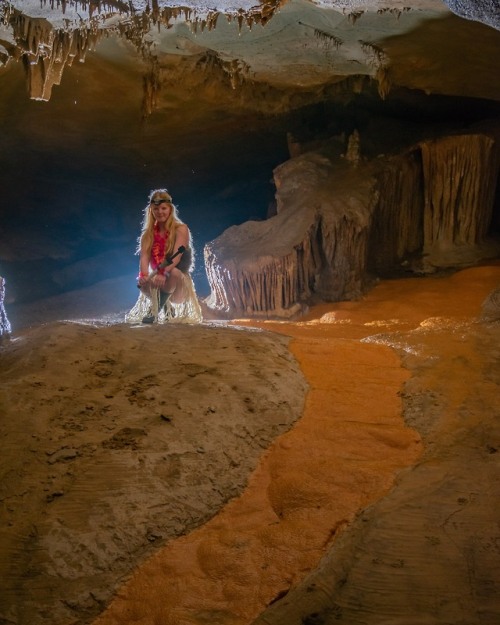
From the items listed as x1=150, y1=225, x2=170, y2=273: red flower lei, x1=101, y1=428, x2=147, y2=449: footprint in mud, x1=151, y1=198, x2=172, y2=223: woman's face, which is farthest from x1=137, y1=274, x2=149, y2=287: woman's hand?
x1=101, y1=428, x2=147, y2=449: footprint in mud

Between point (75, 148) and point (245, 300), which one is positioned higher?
point (75, 148)

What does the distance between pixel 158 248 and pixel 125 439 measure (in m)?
3.22

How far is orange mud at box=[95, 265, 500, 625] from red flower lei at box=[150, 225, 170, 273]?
219cm

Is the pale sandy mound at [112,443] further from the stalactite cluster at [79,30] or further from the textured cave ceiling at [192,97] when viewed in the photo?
the stalactite cluster at [79,30]

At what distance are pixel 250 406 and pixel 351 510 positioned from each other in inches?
36.4

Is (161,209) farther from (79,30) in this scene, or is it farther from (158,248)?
(79,30)

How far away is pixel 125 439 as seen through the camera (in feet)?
9.21

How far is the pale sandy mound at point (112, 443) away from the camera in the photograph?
7.26 ft

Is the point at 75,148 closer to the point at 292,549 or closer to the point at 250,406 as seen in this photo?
the point at 250,406

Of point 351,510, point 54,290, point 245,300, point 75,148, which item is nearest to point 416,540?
point 351,510

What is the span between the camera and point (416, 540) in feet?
7.23

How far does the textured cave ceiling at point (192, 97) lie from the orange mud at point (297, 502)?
2.55 meters

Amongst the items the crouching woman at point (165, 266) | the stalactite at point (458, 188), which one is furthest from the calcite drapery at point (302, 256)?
the crouching woman at point (165, 266)

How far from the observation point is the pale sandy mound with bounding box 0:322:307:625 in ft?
7.26
